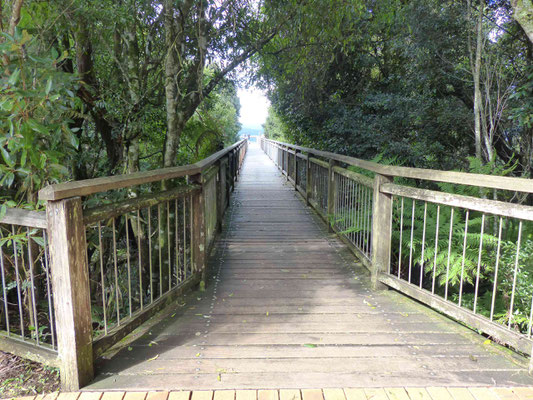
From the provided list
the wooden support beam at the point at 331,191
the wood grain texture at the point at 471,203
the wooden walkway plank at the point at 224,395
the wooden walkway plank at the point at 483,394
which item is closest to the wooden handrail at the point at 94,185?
the wooden walkway plank at the point at 224,395

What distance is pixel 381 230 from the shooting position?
3.56 meters

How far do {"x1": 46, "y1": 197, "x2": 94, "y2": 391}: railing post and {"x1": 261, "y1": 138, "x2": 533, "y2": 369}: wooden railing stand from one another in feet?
7.71

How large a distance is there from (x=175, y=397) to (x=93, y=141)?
4.94m

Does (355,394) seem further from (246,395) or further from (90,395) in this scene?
(90,395)

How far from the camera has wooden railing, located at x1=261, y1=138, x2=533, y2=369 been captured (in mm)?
2490

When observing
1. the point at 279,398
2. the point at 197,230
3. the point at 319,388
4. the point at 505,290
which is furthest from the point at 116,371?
the point at 505,290

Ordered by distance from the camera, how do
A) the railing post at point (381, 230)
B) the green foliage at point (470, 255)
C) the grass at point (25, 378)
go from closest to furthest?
the grass at point (25, 378) < the green foliage at point (470, 255) < the railing post at point (381, 230)

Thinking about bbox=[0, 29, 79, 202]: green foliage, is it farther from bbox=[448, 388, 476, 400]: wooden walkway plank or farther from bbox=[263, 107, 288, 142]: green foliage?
bbox=[263, 107, 288, 142]: green foliage

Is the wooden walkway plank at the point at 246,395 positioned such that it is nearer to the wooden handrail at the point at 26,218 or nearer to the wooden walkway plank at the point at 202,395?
the wooden walkway plank at the point at 202,395

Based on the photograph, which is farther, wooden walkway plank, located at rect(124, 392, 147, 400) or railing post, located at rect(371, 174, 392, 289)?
railing post, located at rect(371, 174, 392, 289)

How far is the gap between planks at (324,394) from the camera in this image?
6.89ft

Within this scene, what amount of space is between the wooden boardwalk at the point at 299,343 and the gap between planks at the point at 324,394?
4 centimetres

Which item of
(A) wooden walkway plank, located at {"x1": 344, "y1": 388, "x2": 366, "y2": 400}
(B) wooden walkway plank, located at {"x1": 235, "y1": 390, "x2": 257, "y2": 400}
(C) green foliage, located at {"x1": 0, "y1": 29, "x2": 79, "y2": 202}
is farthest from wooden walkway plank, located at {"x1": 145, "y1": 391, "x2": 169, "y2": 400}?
(C) green foliage, located at {"x1": 0, "y1": 29, "x2": 79, "y2": 202}

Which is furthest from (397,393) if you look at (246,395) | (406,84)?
(406,84)
